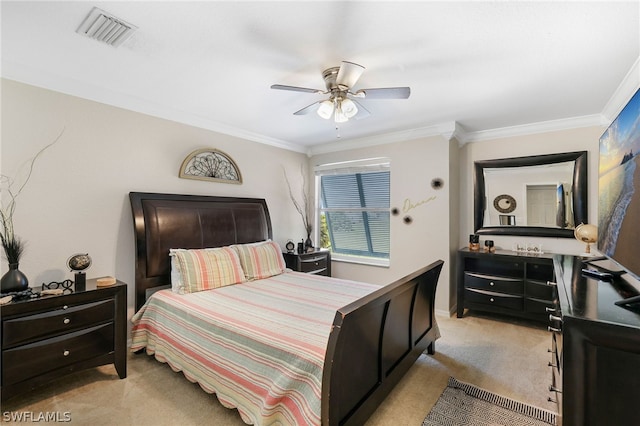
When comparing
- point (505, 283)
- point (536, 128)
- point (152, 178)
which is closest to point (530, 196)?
point (536, 128)

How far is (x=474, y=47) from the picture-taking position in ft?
6.53

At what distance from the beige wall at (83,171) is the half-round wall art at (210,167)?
79 millimetres

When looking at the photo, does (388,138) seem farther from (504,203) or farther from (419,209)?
(504,203)

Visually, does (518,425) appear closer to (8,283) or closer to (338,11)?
(338,11)

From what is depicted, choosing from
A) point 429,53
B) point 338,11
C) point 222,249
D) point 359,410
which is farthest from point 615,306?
point 222,249

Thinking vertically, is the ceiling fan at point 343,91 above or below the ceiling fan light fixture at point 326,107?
above

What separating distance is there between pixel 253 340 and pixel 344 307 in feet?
2.37

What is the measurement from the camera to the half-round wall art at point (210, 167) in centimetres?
344

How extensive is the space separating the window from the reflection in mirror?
1.45 meters

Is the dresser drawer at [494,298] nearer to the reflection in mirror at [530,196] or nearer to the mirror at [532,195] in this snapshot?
the mirror at [532,195]

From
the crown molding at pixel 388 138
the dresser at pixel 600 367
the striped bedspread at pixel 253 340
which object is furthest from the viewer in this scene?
the crown molding at pixel 388 138

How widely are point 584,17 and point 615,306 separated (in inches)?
64.6

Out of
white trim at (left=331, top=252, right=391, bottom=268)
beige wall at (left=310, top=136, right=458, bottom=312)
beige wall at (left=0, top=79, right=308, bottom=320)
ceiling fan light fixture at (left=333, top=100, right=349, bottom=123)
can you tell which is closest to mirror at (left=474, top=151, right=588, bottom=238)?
beige wall at (left=310, top=136, right=458, bottom=312)

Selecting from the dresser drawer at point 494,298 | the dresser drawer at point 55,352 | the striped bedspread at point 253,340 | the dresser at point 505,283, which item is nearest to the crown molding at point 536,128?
the dresser at point 505,283
